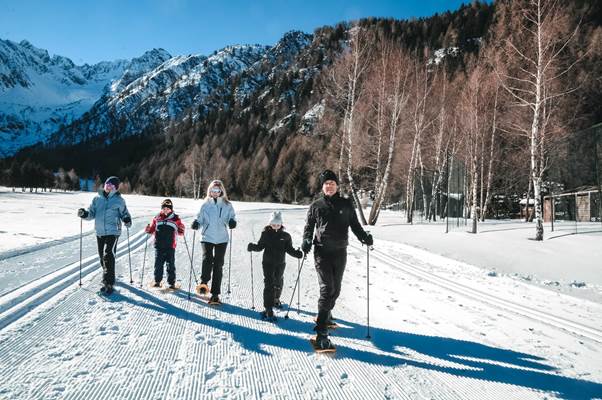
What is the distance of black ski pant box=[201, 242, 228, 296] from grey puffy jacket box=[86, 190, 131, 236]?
A: 64.3 inches

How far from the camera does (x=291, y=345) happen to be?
3867mm

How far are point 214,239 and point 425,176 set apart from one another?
75.5ft

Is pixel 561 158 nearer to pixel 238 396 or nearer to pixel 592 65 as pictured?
pixel 592 65

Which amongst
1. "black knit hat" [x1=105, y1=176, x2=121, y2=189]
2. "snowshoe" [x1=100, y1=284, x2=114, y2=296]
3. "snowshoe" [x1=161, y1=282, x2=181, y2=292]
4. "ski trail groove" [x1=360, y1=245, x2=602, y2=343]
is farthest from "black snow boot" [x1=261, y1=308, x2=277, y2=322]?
"ski trail groove" [x1=360, y1=245, x2=602, y2=343]

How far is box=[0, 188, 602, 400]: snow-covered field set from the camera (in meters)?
3.03

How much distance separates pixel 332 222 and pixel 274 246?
1324 mm

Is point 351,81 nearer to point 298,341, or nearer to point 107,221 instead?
point 107,221

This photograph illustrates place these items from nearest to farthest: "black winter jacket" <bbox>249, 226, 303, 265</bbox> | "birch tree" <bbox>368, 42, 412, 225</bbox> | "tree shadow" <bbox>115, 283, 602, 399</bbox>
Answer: "tree shadow" <bbox>115, 283, 602, 399</bbox>, "black winter jacket" <bbox>249, 226, 303, 265</bbox>, "birch tree" <bbox>368, 42, 412, 225</bbox>

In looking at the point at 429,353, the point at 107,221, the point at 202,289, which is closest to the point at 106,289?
the point at 107,221

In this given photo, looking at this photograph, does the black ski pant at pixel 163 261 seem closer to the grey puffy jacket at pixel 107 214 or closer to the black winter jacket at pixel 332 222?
the grey puffy jacket at pixel 107 214

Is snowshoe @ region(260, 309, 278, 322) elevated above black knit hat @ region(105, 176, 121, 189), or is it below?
below

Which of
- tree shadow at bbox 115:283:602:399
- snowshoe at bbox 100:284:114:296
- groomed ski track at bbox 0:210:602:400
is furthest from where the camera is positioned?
snowshoe at bbox 100:284:114:296

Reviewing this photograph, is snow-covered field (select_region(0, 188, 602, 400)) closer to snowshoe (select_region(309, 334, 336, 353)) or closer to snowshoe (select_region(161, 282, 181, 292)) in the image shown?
snowshoe (select_region(309, 334, 336, 353))

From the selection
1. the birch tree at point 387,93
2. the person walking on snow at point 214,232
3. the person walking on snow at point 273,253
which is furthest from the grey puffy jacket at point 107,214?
the birch tree at point 387,93
